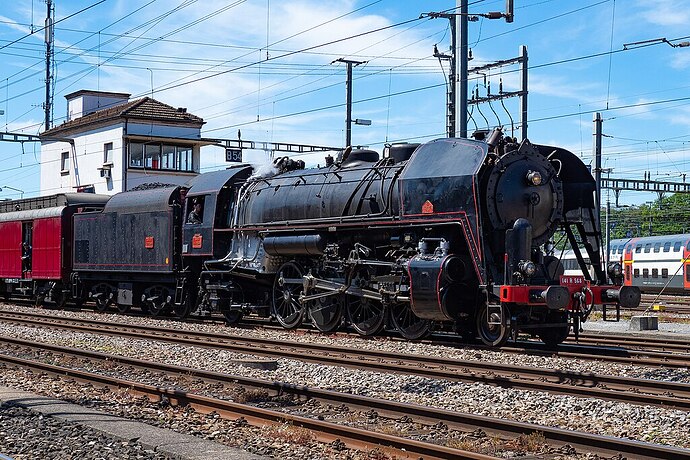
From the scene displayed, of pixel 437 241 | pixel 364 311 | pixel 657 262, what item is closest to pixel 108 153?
pixel 657 262

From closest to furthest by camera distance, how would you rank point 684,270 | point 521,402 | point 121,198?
point 521,402 < point 121,198 < point 684,270

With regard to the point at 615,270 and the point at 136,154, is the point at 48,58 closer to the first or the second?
the point at 136,154

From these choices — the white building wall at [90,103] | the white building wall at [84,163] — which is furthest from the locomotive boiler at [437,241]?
the white building wall at [90,103]

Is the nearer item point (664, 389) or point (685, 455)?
point (685, 455)

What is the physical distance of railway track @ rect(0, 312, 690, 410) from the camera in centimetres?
927

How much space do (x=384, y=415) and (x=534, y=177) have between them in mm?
6878

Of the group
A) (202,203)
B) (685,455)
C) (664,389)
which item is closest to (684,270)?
(202,203)

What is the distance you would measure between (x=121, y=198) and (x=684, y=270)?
29157mm

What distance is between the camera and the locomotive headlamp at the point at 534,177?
46.4 feet

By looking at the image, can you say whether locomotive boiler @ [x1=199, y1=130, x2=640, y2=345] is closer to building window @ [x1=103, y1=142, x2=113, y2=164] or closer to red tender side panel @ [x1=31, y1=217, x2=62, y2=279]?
red tender side panel @ [x1=31, y1=217, x2=62, y2=279]

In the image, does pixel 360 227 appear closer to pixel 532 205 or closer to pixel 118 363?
pixel 532 205

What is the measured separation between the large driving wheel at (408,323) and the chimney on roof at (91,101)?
36.5m

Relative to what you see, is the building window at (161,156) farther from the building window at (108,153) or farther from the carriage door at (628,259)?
the carriage door at (628,259)

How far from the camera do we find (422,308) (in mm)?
14109
